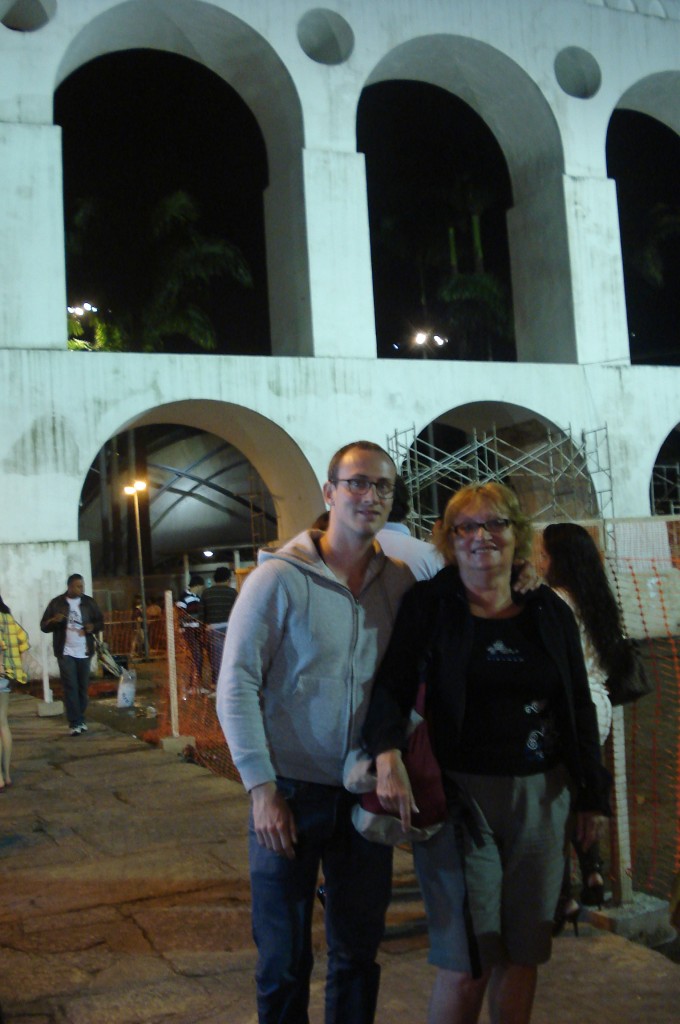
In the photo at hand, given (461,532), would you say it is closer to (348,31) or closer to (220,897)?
(220,897)

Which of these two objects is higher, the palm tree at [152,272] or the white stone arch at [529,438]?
the palm tree at [152,272]

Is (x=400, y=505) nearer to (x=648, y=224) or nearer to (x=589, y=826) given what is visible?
(x=589, y=826)

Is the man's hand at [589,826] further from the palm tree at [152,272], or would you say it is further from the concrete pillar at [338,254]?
the palm tree at [152,272]

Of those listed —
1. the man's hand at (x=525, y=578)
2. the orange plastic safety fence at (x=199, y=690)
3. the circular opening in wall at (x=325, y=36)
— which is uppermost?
the circular opening in wall at (x=325, y=36)

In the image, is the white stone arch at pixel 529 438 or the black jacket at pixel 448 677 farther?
the white stone arch at pixel 529 438

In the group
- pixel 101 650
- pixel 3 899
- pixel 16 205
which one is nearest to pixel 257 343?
pixel 16 205

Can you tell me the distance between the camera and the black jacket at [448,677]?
9.44ft

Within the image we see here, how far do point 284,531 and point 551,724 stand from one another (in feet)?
54.8

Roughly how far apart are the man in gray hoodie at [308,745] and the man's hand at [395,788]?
170 millimetres

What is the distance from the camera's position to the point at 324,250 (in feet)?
59.4

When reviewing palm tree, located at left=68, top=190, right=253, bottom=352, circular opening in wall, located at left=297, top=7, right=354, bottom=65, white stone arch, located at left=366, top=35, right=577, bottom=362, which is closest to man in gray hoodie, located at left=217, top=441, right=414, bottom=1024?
circular opening in wall, located at left=297, top=7, right=354, bottom=65

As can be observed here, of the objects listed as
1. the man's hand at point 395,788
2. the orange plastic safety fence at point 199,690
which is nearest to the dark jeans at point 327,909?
the man's hand at point 395,788

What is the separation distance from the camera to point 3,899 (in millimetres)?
5250

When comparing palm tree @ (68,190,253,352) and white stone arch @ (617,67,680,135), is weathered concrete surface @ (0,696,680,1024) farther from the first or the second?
palm tree @ (68,190,253,352)
